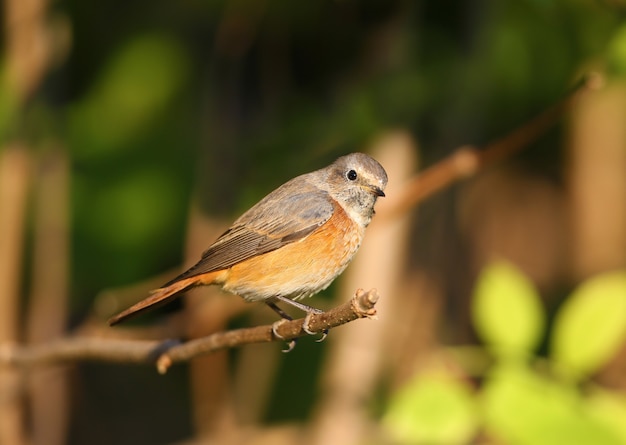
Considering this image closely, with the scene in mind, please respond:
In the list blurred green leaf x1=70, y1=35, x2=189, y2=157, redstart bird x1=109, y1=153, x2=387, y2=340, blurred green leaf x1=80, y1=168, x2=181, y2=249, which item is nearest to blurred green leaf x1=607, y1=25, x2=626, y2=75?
redstart bird x1=109, y1=153, x2=387, y2=340

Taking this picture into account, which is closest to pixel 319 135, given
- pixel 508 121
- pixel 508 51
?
pixel 508 51

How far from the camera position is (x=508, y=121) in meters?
5.98

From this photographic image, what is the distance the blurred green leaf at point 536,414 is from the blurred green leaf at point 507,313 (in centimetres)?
13

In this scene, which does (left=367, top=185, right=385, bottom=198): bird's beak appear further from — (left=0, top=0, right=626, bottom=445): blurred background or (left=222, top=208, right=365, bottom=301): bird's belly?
(left=0, top=0, right=626, bottom=445): blurred background

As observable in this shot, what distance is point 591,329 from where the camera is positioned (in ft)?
11.0

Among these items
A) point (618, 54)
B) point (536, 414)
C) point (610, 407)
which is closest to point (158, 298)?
point (536, 414)

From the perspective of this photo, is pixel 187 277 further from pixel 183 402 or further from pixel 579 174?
pixel 579 174

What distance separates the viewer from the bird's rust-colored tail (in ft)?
10.9

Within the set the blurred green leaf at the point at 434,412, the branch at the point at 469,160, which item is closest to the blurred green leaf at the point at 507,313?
the blurred green leaf at the point at 434,412

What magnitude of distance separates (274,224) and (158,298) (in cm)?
67

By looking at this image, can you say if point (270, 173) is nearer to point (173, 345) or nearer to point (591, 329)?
point (173, 345)

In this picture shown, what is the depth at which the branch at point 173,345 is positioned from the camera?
2.50m

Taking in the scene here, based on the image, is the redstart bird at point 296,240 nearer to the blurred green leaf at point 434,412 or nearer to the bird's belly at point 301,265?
the bird's belly at point 301,265

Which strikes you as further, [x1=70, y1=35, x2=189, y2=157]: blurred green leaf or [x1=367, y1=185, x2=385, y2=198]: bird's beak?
[x1=70, y1=35, x2=189, y2=157]: blurred green leaf
